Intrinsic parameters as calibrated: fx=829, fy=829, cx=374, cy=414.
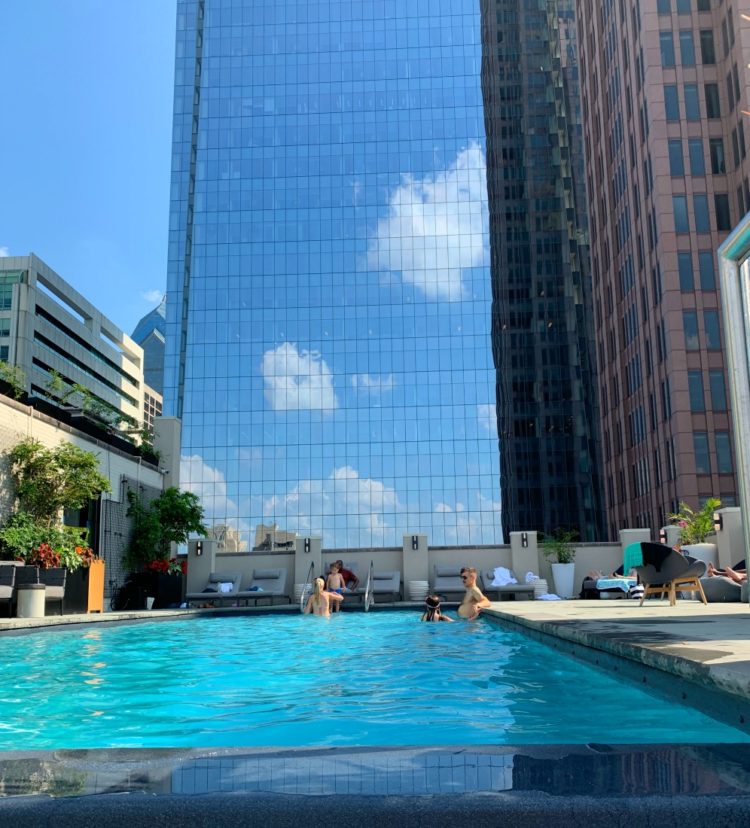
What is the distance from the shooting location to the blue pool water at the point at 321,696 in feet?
15.0

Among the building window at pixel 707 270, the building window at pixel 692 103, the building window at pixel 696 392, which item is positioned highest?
the building window at pixel 692 103

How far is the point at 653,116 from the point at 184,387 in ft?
136

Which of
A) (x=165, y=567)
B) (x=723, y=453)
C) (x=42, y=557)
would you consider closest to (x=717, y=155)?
(x=723, y=453)

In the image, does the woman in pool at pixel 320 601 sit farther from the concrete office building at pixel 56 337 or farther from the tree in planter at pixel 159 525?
the concrete office building at pixel 56 337

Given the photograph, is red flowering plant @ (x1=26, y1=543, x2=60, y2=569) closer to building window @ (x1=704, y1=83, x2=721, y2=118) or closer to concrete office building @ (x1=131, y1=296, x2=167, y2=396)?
building window @ (x1=704, y1=83, x2=721, y2=118)

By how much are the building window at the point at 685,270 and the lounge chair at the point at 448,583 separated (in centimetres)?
2460

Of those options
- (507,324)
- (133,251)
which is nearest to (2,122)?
(133,251)

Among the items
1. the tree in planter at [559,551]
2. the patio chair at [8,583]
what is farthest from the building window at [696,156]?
the patio chair at [8,583]

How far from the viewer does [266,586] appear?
2073 centimetres

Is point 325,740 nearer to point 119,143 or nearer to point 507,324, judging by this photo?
point 119,143

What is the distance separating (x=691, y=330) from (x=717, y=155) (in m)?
9.21

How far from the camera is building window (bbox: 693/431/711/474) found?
3717cm

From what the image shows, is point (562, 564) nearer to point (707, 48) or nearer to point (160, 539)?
point (160, 539)

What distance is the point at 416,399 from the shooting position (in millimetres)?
66688
